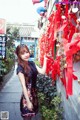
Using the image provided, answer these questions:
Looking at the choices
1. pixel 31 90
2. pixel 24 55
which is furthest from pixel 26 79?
pixel 24 55

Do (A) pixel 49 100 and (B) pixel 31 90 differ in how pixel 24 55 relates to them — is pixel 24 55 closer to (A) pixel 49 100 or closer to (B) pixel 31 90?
(B) pixel 31 90

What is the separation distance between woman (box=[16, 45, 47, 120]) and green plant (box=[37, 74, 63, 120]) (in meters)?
1.38

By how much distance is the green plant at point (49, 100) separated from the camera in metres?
6.26

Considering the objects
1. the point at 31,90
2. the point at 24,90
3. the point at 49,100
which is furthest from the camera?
the point at 49,100

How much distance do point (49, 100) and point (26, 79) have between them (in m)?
2.81

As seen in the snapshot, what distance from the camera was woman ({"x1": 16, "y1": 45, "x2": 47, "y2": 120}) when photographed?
15.0 feet

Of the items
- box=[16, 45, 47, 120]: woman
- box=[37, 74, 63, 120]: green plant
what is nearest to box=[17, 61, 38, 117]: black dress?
box=[16, 45, 47, 120]: woman

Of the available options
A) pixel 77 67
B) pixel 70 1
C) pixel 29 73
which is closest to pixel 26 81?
pixel 29 73

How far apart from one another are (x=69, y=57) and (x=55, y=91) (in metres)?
4.84

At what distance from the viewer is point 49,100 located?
739 cm

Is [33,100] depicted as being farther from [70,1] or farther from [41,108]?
[41,108]

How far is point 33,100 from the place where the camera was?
481 cm

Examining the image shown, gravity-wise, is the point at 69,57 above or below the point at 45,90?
above

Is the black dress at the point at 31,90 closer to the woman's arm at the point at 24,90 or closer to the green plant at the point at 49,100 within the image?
the woman's arm at the point at 24,90
